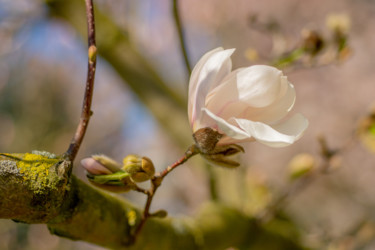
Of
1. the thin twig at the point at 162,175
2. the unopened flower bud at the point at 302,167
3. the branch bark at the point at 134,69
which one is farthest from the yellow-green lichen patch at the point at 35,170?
the branch bark at the point at 134,69

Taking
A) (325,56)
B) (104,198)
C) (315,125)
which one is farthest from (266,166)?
(104,198)

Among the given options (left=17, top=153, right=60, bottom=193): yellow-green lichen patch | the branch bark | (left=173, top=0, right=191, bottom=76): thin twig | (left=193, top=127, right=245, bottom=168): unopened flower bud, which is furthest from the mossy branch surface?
the branch bark

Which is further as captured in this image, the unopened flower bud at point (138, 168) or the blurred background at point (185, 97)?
the blurred background at point (185, 97)

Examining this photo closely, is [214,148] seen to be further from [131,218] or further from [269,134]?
[131,218]

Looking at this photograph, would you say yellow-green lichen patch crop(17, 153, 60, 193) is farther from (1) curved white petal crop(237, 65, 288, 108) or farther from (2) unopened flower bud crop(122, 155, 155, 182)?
(1) curved white petal crop(237, 65, 288, 108)

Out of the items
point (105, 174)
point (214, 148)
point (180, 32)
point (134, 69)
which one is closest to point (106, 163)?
point (105, 174)

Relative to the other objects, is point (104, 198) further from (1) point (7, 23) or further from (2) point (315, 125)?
(2) point (315, 125)

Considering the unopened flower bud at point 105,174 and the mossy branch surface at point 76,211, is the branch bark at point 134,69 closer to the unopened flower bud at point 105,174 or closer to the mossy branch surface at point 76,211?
the mossy branch surface at point 76,211

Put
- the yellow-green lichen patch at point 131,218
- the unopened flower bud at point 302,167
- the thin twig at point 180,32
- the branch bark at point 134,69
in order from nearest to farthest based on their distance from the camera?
1. the yellow-green lichen patch at point 131,218
2. the thin twig at point 180,32
3. the unopened flower bud at point 302,167
4. the branch bark at point 134,69
